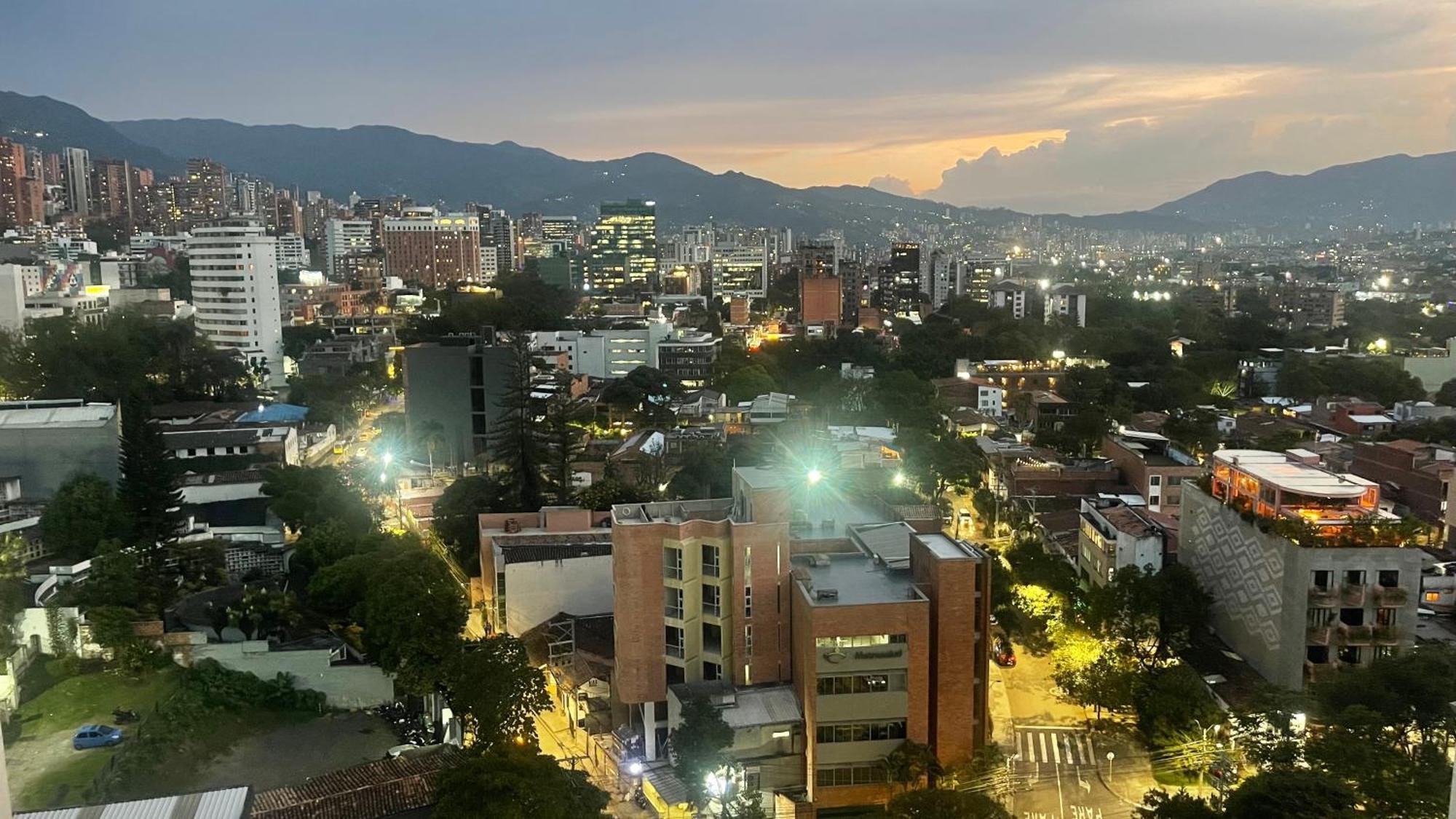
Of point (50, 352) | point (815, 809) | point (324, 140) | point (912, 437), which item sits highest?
point (324, 140)

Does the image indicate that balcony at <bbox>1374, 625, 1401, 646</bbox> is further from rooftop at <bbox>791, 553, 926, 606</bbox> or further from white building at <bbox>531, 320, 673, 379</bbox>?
white building at <bbox>531, 320, 673, 379</bbox>

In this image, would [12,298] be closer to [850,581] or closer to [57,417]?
[57,417]

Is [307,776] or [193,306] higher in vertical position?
[193,306]

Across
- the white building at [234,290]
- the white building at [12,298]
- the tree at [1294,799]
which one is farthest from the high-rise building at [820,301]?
the tree at [1294,799]

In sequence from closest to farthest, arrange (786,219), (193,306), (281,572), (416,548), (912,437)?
1. (416,548)
2. (281,572)
3. (912,437)
4. (193,306)
5. (786,219)

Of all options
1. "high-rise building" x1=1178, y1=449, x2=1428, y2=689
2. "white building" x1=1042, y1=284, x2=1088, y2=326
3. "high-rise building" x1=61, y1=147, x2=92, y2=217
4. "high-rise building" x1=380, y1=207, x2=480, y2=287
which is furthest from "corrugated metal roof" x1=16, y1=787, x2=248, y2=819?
"high-rise building" x1=380, y1=207, x2=480, y2=287

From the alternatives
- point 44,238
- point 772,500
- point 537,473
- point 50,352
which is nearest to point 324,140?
point 44,238

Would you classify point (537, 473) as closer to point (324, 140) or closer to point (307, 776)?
point (307, 776)
